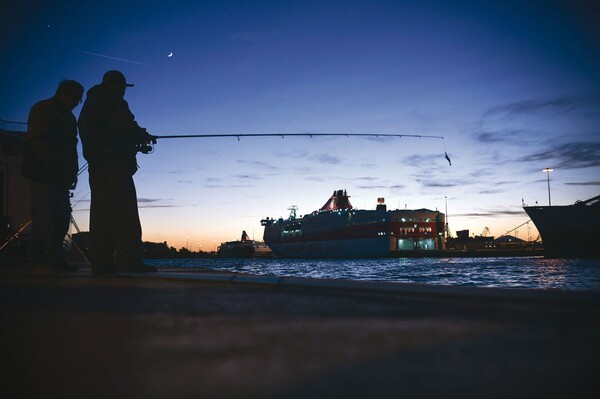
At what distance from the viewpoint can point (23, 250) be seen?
898 cm

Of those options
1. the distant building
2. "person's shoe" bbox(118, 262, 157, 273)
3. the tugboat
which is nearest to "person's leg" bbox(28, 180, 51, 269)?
"person's shoe" bbox(118, 262, 157, 273)

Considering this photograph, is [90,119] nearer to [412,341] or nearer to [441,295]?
[441,295]

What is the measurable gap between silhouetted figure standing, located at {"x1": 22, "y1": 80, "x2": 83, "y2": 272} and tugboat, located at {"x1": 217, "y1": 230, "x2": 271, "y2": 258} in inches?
3715

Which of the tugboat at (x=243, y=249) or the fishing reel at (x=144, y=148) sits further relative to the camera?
the tugboat at (x=243, y=249)

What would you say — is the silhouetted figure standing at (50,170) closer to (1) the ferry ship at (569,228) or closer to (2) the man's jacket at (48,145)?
(2) the man's jacket at (48,145)

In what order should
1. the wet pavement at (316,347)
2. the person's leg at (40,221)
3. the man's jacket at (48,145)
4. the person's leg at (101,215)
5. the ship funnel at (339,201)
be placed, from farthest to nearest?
the ship funnel at (339,201)
the person's leg at (40,221)
the man's jacket at (48,145)
the person's leg at (101,215)
the wet pavement at (316,347)

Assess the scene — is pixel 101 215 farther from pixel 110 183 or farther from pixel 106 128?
pixel 106 128

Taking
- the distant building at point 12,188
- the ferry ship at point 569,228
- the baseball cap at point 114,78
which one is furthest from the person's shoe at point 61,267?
the ferry ship at point 569,228

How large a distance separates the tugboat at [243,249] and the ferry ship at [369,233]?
109 feet

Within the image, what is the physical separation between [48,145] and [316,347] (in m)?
4.17

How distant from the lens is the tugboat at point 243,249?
324ft

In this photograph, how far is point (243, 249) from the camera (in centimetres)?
9825

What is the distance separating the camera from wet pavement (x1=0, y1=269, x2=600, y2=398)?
2.32 feet

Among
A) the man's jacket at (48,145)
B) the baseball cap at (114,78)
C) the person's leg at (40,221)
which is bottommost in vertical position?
the person's leg at (40,221)
